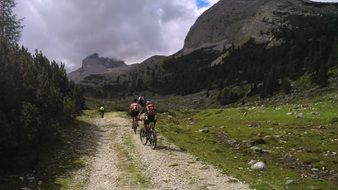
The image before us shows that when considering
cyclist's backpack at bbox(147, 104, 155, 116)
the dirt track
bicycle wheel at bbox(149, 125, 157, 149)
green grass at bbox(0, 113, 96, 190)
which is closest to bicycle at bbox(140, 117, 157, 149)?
bicycle wheel at bbox(149, 125, 157, 149)

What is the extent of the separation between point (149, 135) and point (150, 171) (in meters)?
9.31

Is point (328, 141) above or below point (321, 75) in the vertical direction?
below

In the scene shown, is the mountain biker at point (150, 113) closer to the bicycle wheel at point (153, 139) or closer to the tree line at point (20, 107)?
the bicycle wheel at point (153, 139)

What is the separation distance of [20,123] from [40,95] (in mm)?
7615

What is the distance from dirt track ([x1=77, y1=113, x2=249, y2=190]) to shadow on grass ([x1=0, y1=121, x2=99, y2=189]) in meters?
1.01

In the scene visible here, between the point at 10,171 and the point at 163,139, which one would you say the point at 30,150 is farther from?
the point at 163,139

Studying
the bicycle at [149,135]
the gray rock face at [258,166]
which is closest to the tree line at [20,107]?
the bicycle at [149,135]

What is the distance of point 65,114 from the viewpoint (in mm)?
51344

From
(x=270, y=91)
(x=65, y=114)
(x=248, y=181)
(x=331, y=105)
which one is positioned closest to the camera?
(x=248, y=181)

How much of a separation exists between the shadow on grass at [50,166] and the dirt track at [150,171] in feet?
3.30

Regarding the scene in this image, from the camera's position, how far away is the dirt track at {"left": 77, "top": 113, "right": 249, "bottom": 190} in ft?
69.1

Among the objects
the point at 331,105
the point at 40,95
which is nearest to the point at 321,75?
the point at 331,105

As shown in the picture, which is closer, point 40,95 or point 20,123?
point 20,123

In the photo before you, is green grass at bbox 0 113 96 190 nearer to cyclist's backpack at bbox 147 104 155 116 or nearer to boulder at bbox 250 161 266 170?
cyclist's backpack at bbox 147 104 155 116
